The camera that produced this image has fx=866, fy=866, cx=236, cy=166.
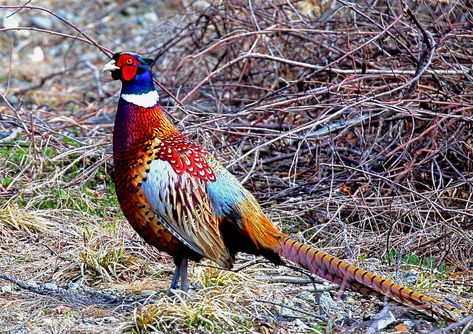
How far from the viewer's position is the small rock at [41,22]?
Result: 33.3ft

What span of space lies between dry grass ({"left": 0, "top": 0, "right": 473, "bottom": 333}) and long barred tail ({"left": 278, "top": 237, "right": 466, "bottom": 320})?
0.13 metres

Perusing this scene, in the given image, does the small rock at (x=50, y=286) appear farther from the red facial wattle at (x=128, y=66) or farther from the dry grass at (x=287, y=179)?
the red facial wattle at (x=128, y=66)

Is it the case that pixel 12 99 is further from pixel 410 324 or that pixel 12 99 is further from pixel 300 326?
pixel 410 324

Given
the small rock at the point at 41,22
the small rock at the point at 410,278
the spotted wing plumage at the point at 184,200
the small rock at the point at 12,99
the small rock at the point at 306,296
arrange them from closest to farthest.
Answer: the spotted wing plumage at the point at 184,200, the small rock at the point at 306,296, the small rock at the point at 410,278, the small rock at the point at 12,99, the small rock at the point at 41,22

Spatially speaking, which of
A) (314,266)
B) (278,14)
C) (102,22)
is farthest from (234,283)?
(102,22)

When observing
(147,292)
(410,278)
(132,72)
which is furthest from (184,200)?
(410,278)

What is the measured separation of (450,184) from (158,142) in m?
2.15

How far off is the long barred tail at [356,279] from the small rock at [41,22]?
7.13 metres

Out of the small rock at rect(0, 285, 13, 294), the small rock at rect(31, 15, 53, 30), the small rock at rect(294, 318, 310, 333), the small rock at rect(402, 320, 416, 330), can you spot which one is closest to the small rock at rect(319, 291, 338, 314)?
the small rock at rect(294, 318, 310, 333)

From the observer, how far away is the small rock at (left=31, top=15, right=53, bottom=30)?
10156mm

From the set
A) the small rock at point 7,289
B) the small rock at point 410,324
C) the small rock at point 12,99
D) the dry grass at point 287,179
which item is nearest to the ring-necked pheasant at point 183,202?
the dry grass at point 287,179

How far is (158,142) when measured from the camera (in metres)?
3.83

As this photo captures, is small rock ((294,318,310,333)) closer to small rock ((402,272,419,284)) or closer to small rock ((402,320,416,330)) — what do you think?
small rock ((402,320,416,330))

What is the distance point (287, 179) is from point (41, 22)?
18.7ft
